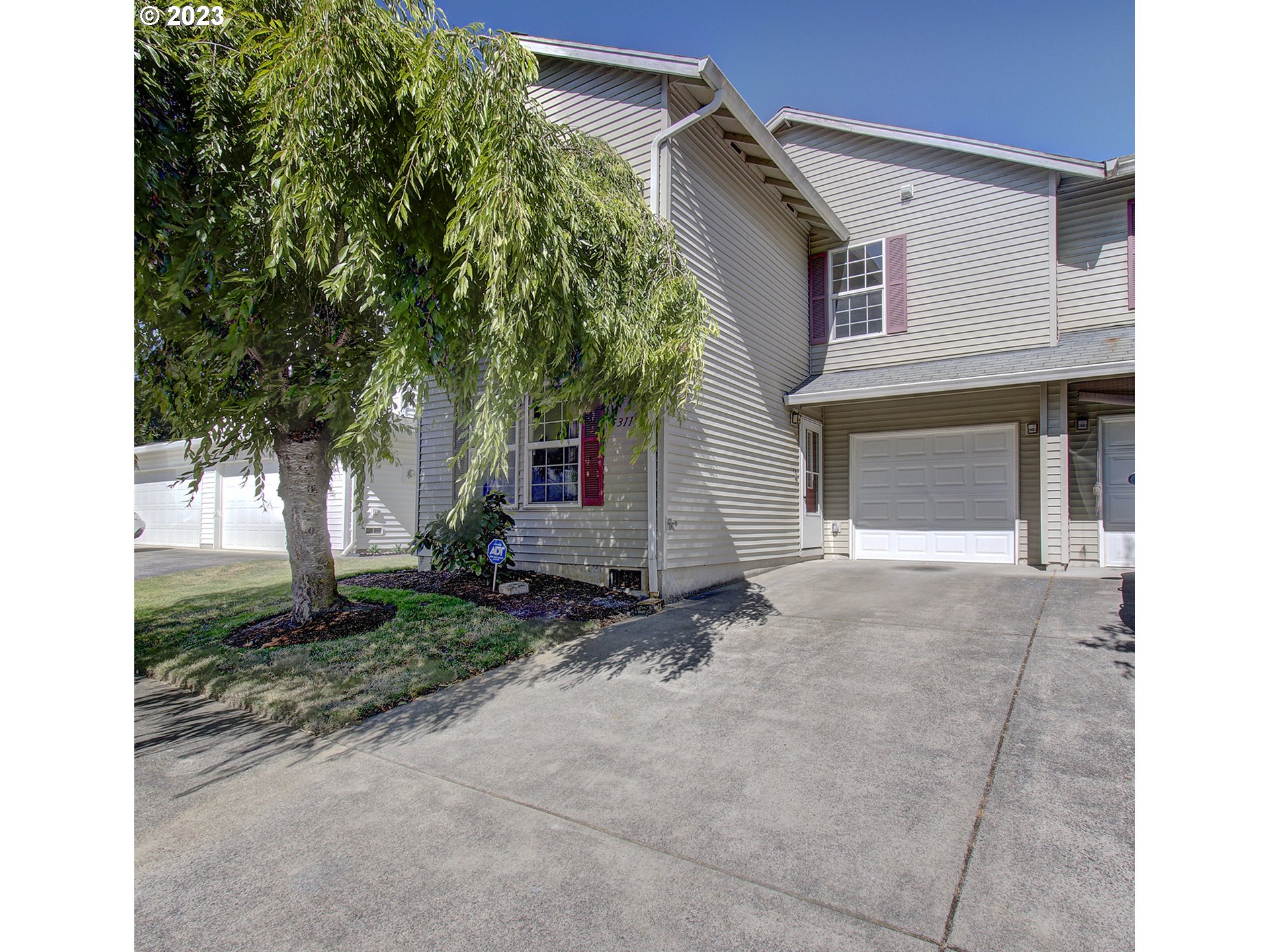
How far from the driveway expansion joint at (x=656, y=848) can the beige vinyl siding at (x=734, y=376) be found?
13.5 feet

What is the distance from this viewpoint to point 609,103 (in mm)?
8055

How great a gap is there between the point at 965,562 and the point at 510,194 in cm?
875

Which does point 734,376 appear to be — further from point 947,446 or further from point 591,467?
point 947,446

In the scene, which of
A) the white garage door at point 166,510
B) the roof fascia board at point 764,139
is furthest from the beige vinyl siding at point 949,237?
the white garage door at point 166,510

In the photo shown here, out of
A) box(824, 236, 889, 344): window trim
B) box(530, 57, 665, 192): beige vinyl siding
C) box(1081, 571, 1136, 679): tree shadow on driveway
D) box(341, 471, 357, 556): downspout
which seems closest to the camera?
box(1081, 571, 1136, 679): tree shadow on driveway

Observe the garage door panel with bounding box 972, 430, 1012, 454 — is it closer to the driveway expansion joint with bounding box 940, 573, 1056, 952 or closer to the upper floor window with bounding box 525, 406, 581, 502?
the driveway expansion joint with bounding box 940, 573, 1056, 952

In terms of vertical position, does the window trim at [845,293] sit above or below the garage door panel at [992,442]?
above

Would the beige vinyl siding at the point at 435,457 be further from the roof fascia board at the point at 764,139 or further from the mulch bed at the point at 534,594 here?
the roof fascia board at the point at 764,139

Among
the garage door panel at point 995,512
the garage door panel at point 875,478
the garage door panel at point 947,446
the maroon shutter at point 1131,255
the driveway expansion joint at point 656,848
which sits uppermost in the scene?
the maroon shutter at point 1131,255

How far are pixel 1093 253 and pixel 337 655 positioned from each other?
442 inches

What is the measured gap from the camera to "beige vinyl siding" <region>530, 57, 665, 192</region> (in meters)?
7.62

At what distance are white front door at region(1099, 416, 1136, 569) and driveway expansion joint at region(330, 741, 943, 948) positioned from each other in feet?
28.5

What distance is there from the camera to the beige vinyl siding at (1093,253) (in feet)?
30.5

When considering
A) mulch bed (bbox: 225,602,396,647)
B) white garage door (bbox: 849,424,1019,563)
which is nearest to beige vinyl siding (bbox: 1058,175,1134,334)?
white garage door (bbox: 849,424,1019,563)
